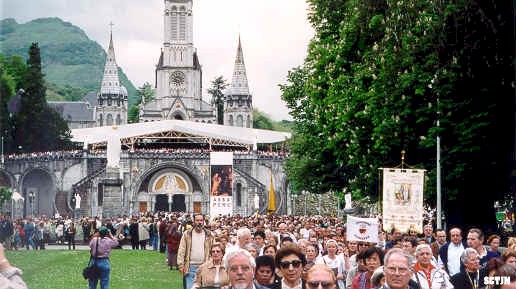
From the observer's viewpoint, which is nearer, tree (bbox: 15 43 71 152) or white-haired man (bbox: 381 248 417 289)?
white-haired man (bbox: 381 248 417 289)

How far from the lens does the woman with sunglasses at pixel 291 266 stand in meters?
7.87

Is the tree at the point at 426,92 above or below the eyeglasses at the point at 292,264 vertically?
above

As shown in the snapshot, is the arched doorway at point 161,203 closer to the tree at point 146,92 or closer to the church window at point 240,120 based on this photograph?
the church window at point 240,120

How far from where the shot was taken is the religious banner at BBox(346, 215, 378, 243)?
43.7 feet

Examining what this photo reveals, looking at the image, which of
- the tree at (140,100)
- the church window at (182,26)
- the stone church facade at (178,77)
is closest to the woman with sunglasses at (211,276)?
the stone church facade at (178,77)

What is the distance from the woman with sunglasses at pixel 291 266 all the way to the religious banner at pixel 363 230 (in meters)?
5.38

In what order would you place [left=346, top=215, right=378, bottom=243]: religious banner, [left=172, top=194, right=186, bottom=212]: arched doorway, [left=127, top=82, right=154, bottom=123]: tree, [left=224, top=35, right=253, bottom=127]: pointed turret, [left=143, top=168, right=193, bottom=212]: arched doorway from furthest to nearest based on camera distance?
1. [left=127, top=82, right=154, bottom=123]: tree
2. [left=224, top=35, right=253, bottom=127]: pointed turret
3. [left=172, top=194, right=186, bottom=212]: arched doorway
4. [left=143, top=168, right=193, bottom=212]: arched doorway
5. [left=346, top=215, right=378, bottom=243]: religious banner

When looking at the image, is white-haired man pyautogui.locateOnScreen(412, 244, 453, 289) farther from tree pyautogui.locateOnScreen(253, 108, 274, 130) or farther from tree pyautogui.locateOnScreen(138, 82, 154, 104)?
tree pyautogui.locateOnScreen(138, 82, 154, 104)

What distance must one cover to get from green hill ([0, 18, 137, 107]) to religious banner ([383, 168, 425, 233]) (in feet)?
97.7

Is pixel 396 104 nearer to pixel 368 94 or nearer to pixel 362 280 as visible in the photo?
pixel 368 94

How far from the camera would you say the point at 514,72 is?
21.7m

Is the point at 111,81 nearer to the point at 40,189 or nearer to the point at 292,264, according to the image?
the point at 40,189

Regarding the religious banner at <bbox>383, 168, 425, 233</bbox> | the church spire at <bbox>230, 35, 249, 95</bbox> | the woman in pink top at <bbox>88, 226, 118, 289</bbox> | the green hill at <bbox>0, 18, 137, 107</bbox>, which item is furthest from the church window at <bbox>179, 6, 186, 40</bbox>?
the woman in pink top at <bbox>88, 226, 118, 289</bbox>

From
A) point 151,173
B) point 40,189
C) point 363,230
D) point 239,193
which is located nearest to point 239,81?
point 151,173
